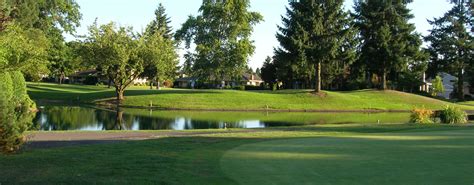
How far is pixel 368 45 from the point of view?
71.4 m

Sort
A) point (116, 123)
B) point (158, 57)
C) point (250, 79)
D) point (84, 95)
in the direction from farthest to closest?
point (250, 79) → point (84, 95) → point (158, 57) → point (116, 123)

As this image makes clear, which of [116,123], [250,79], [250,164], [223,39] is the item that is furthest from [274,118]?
[250,79]

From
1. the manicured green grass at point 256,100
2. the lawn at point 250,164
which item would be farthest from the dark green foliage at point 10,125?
the manicured green grass at point 256,100

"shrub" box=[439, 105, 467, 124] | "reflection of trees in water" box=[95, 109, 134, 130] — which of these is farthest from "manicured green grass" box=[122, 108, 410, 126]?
"shrub" box=[439, 105, 467, 124]

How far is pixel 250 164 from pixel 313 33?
167 ft

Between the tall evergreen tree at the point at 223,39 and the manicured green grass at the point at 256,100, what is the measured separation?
12.6 meters

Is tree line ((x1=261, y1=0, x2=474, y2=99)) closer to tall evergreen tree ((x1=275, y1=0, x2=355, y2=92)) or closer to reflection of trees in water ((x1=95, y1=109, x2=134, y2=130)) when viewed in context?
tall evergreen tree ((x1=275, y1=0, x2=355, y2=92))

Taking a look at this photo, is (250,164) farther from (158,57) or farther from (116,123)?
(158,57)

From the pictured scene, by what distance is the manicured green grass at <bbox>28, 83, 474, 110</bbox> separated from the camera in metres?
55.2

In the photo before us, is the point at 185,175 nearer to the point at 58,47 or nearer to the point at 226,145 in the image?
the point at 226,145

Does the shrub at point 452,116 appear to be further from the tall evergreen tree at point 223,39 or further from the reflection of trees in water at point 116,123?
the tall evergreen tree at point 223,39

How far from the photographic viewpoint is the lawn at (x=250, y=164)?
968 centimetres

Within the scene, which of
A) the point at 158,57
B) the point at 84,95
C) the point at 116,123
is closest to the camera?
the point at 116,123

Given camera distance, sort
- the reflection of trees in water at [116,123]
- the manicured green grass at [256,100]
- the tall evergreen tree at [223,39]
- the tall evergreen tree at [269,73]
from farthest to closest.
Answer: the tall evergreen tree at [269,73], the tall evergreen tree at [223,39], the manicured green grass at [256,100], the reflection of trees in water at [116,123]
